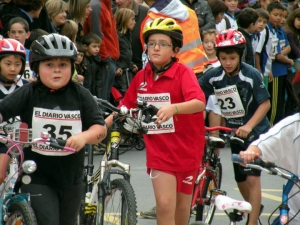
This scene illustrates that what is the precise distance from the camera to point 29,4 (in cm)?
1020

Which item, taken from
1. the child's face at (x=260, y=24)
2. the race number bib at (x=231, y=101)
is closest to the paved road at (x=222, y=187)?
the race number bib at (x=231, y=101)

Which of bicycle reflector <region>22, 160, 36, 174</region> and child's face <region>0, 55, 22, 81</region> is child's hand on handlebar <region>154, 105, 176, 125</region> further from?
child's face <region>0, 55, 22, 81</region>

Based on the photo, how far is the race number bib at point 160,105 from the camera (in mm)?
6336

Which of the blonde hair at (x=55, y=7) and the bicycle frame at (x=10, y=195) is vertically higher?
the blonde hair at (x=55, y=7)

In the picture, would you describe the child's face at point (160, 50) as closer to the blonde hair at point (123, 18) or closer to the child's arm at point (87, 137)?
the child's arm at point (87, 137)

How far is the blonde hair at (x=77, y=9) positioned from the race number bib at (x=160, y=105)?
212 inches

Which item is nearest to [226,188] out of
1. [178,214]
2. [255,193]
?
[255,193]

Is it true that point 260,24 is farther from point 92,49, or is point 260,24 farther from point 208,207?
point 208,207

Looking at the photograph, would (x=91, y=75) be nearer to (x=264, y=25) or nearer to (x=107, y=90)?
(x=107, y=90)

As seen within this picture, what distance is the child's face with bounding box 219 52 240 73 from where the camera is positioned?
750 centimetres

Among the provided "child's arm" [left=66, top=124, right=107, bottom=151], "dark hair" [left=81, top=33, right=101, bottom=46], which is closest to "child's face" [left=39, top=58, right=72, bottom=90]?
"child's arm" [left=66, top=124, right=107, bottom=151]

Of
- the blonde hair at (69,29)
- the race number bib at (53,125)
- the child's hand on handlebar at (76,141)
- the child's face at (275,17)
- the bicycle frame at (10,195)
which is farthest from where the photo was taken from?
the child's face at (275,17)

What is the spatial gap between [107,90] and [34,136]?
22.8ft

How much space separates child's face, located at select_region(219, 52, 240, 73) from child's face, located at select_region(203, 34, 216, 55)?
391cm
